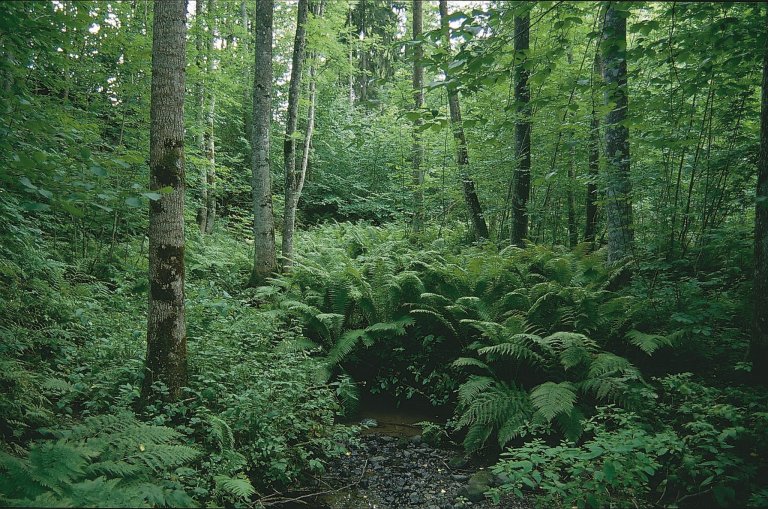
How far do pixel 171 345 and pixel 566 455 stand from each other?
134 inches

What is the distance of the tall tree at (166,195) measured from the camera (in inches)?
149

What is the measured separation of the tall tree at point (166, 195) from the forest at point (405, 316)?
20mm

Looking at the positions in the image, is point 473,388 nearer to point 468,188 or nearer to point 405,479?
point 405,479

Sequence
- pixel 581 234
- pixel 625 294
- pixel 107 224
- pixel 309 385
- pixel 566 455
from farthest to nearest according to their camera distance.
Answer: pixel 581 234
pixel 107 224
pixel 625 294
pixel 309 385
pixel 566 455

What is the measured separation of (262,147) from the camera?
841 cm

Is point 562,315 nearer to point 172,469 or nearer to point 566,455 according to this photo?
point 566,455

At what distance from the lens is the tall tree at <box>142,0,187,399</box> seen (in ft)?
12.4

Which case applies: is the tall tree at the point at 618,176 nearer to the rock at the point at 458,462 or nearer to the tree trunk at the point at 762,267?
the tree trunk at the point at 762,267

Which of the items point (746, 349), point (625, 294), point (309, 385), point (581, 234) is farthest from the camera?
point (581, 234)

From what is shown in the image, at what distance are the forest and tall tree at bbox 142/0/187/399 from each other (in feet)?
0.07

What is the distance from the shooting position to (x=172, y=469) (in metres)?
3.19

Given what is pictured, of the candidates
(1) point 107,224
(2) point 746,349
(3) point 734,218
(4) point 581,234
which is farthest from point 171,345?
(3) point 734,218

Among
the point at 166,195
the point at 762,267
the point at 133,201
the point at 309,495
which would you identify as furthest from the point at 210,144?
the point at 762,267

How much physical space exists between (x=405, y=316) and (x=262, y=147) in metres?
4.54
